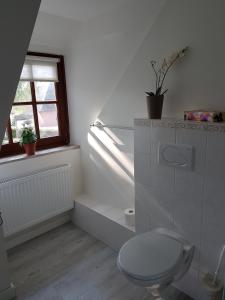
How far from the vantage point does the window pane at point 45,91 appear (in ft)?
8.02

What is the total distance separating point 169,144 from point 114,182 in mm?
879

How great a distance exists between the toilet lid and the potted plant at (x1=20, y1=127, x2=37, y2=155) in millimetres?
1314

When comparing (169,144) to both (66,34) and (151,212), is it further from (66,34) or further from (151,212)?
(66,34)

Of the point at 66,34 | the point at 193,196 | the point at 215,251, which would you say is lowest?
the point at 215,251

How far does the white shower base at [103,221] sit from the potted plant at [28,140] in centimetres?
73

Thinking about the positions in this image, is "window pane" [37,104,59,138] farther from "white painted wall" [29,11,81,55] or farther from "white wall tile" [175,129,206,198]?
"white wall tile" [175,129,206,198]

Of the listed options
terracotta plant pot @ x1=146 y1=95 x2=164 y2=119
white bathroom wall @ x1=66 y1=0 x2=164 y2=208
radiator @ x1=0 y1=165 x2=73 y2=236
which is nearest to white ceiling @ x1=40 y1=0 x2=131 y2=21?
white bathroom wall @ x1=66 y1=0 x2=164 y2=208

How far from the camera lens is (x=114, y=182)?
7.61 feet

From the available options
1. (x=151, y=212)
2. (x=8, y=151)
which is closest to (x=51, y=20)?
(x=8, y=151)

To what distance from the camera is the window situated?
229cm

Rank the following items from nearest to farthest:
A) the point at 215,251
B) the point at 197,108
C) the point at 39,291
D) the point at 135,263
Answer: the point at 135,263
the point at 215,251
the point at 197,108
the point at 39,291

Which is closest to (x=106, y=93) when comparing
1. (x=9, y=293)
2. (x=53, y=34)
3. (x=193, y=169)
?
(x=53, y=34)

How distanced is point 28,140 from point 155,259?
1.53m

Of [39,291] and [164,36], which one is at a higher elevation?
[164,36]
